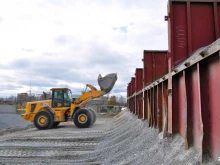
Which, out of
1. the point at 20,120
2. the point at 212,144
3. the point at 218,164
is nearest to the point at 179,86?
the point at 212,144

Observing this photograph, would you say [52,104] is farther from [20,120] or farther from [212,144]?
[212,144]

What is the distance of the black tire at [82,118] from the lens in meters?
15.0

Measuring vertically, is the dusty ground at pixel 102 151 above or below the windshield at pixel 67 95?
below

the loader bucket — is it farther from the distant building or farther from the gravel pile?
the distant building

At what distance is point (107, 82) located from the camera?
15547mm

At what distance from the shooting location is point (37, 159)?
7.52 metres

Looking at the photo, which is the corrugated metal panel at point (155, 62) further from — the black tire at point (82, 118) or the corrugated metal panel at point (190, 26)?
the black tire at point (82, 118)

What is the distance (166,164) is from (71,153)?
180 inches

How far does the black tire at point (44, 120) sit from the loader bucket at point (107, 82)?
3.42 m

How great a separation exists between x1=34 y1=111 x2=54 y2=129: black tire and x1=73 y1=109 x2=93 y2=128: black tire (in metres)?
1.43

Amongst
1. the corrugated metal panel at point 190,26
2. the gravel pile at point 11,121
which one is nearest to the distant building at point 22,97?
the gravel pile at point 11,121

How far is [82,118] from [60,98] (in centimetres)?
187

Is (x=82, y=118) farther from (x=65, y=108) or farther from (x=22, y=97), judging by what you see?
(x=22, y=97)

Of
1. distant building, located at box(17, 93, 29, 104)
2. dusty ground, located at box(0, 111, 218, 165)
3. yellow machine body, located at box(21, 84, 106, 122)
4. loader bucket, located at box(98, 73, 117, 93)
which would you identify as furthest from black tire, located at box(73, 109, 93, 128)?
distant building, located at box(17, 93, 29, 104)
